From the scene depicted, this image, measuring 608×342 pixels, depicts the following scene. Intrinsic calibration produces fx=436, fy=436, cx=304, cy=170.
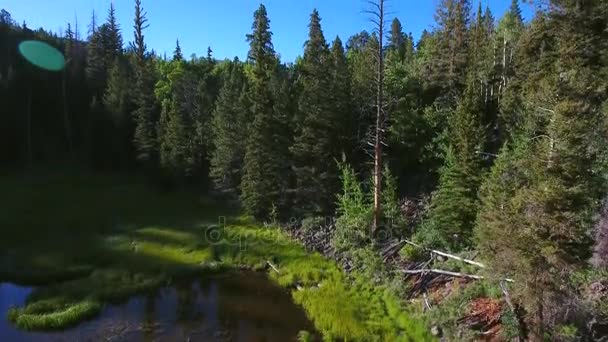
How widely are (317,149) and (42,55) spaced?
65.6 m

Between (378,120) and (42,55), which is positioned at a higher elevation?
(42,55)

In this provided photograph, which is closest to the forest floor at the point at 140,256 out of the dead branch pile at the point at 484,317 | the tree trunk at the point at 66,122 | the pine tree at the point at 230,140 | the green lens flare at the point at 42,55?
the dead branch pile at the point at 484,317

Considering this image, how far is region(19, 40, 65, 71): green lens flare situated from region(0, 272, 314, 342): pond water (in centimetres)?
5566

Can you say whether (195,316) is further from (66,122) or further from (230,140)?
(66,122)

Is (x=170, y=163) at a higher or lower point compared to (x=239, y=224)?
higher

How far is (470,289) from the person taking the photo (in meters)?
16.9

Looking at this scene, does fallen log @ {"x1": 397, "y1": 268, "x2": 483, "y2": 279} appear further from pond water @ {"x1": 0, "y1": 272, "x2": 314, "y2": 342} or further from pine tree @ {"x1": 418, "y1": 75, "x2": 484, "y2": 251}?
pond water @ {"x1": 0, "y1": 272, "x2": 314, "y2": 342}

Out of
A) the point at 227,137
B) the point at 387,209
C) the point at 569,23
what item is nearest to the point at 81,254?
the point at 227,137

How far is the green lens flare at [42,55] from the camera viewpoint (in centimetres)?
6994

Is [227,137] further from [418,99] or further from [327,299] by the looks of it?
[327,299]

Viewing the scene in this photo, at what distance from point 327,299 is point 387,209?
7486 millimetres

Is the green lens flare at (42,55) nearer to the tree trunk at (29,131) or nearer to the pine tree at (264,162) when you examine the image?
the tree trunk at (29,131)

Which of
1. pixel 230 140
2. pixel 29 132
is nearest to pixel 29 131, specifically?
pixel 29 132

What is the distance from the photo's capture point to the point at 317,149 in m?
31.6
